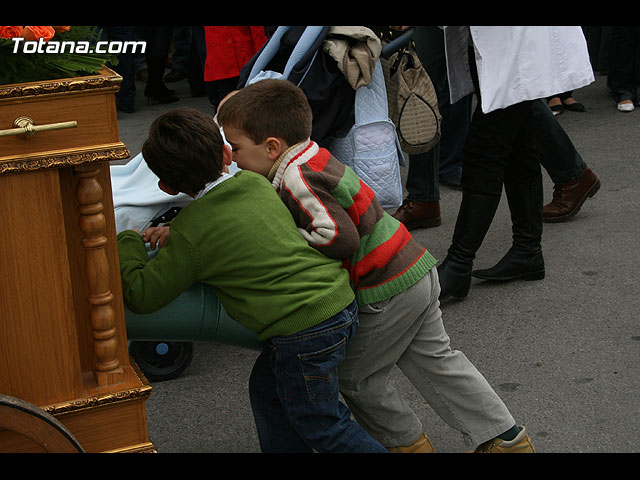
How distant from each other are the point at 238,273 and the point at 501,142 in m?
1.79

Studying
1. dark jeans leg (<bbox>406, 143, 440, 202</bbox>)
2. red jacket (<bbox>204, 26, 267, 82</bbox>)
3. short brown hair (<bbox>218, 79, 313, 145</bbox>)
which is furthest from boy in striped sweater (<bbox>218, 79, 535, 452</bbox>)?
red jacket (<bbox>204, 26, 267, 82</bbox>)

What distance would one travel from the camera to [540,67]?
3723 mm

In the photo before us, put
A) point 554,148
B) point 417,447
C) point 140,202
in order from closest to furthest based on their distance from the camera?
1. point 417,447
2. point 140,202
3. point 554,148

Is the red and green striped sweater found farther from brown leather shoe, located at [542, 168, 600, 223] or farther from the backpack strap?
brown leather shoe, located at [542, 168, 600, 223]

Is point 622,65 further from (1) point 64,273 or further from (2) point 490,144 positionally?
(1) point 64,273

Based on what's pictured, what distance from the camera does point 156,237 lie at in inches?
99.7

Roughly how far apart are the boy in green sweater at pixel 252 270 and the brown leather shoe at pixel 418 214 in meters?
2.62

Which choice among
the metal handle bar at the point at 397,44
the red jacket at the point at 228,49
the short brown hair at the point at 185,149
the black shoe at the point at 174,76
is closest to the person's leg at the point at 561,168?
the metal handle bar at the point at 397,44

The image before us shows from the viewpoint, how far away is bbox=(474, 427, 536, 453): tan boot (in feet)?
8.77

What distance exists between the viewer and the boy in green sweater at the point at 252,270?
229cm

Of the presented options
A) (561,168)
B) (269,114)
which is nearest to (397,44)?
(561,168)

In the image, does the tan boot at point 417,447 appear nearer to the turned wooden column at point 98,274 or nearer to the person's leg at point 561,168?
the turned wooden column at point 98,274

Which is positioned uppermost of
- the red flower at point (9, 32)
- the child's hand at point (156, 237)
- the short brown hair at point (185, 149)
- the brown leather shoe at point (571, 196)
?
the red flower at point (9, 32)

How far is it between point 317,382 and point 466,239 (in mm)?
1693
